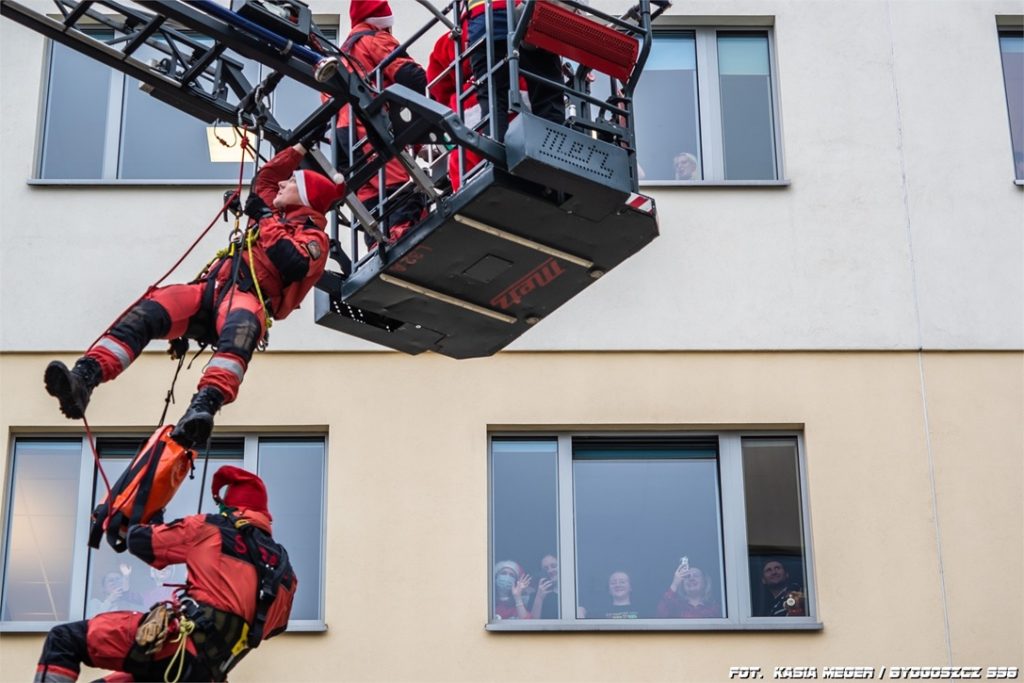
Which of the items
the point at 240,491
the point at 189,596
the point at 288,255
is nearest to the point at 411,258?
the point at 288,255

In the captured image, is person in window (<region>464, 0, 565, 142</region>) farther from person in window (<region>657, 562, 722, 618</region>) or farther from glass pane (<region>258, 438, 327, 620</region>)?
person in window (<region>657, 562, 722, 618</region>)

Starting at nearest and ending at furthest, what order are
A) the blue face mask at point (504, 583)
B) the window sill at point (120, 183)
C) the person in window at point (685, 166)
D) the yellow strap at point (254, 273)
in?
the yellow strap at point (254, 273) < the blue face mask at point (504, 583) < the window sill at point (120, 183) < the person in window at point (685, 166)

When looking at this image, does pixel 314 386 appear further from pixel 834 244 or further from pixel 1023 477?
pixel 1023 477

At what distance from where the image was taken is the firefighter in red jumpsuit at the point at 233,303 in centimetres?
963

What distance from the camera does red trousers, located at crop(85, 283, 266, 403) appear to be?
32.4 feet

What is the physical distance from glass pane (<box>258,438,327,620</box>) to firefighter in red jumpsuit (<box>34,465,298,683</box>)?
353 cm

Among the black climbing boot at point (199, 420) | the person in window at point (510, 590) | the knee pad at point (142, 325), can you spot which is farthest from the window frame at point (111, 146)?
the black climbing boot at point (199, 420)

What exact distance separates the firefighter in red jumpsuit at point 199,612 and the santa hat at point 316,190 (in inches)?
66.8

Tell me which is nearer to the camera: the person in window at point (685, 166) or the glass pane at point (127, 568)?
A: the glass pane at point (127, 568)

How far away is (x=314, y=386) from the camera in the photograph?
46.4ft

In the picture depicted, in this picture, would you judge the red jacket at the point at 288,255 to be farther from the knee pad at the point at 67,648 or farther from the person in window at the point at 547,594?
the person in window at the point at 547,594

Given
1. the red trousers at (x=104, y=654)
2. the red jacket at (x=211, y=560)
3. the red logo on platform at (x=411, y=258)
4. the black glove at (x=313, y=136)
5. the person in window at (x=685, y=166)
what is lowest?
the red trousers at (x=104, y=654)

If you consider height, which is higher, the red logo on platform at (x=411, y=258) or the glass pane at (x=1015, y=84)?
the glass pane at (x=1015, y=84)

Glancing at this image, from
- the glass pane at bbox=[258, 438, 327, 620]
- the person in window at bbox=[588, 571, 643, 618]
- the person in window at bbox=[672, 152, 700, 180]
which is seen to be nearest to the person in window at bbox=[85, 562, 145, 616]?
the glass pane at bbox=[258, 438, 327, 620]
